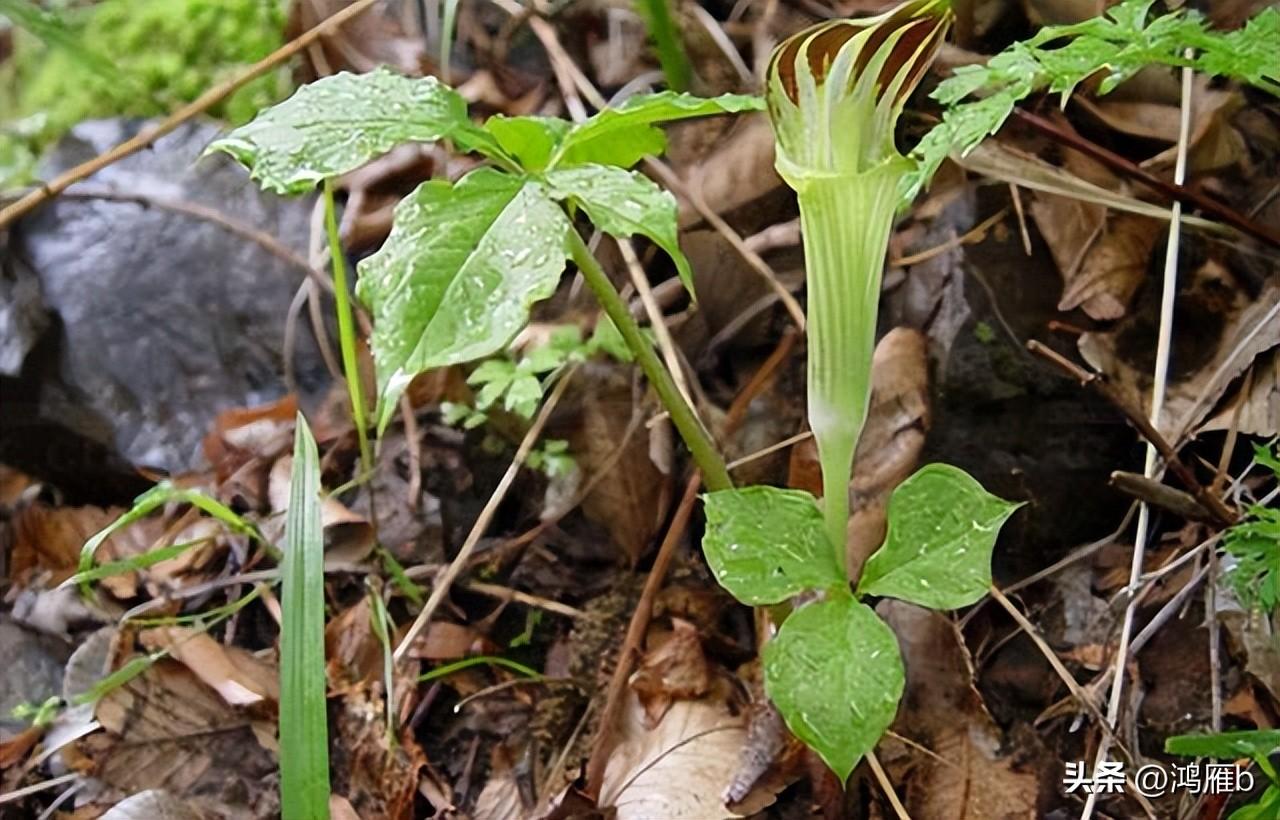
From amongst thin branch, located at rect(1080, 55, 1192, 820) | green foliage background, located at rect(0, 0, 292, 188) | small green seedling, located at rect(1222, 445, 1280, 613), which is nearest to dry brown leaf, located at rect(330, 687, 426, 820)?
thin branch, located at rect(1080, 55, 1192, 820)

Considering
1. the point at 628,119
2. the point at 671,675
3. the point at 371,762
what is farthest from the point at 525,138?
the point at 371,762

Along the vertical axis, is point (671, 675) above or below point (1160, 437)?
below

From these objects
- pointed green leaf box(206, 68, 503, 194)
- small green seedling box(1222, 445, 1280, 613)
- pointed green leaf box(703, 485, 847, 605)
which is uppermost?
pointed green leaf box(206, 68, 503, 194)

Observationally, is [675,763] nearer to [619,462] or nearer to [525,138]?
[619,462]

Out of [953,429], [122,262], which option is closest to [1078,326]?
[953,429]

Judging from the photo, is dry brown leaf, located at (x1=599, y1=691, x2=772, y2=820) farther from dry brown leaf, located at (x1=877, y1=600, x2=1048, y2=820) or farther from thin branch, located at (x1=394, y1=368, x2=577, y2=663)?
thin branch, located at (x1=394, y1=368, x2=577, y2=663)

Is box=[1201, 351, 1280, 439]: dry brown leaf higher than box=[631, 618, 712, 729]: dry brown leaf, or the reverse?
box=[1201, 351, 1280, 439]: dry brown leaf

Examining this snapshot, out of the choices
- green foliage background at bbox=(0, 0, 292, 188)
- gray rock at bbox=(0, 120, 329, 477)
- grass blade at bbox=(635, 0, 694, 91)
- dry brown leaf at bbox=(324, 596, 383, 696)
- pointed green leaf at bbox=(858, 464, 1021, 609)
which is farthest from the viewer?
green foliage background at bbox=(0, 0, 292, 188)

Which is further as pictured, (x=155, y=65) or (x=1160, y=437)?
(x=155, y=65)
